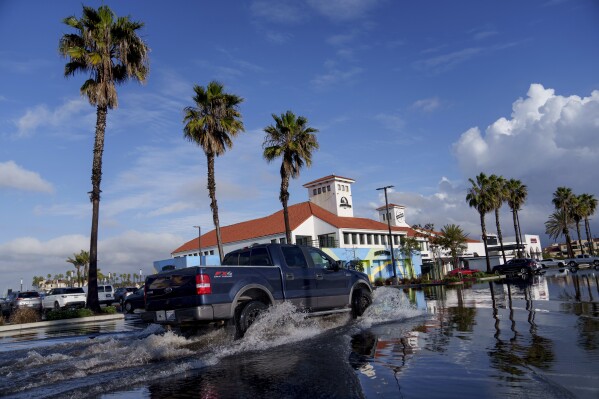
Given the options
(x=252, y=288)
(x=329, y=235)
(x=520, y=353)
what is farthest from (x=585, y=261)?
(x=252, y=288)

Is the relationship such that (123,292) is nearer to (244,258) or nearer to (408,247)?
(408,247)

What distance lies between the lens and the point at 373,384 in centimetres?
535

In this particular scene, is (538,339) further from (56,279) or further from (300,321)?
(56,279)

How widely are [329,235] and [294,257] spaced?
130 ft

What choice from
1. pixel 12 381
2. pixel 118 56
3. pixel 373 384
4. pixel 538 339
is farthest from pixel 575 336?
pixel 118 56

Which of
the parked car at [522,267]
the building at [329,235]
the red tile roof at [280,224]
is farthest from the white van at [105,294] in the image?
the parked car at [522,267]

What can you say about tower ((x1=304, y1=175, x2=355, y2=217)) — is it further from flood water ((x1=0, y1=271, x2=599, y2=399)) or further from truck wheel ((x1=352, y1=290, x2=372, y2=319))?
flood water ((x1=0, y1=271, x2=599, y2=399))

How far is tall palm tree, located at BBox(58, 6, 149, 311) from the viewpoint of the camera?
77.0 feet

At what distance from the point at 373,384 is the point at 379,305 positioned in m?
8.09

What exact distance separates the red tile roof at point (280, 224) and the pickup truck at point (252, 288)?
37555mm

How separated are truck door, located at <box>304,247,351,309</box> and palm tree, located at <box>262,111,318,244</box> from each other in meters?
19.6

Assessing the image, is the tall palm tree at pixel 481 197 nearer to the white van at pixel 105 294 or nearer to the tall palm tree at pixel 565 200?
the tall palm tree at pixel 565 200

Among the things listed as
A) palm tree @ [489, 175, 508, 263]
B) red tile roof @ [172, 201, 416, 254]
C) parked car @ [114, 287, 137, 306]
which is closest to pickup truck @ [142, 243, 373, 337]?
parked car @ [114, 287, 137, 306]

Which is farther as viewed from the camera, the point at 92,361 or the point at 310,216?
the point at 310,216
